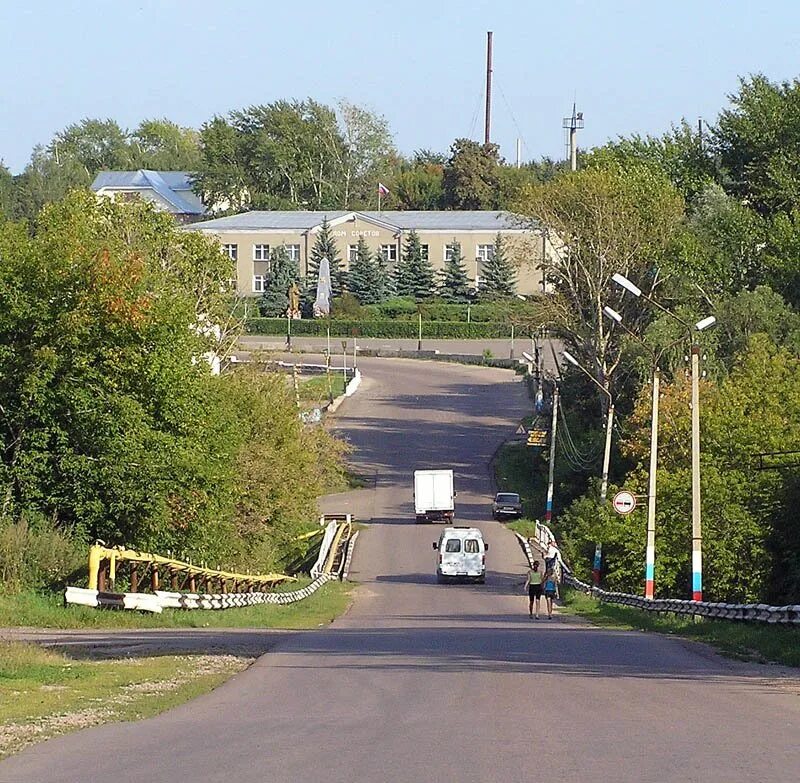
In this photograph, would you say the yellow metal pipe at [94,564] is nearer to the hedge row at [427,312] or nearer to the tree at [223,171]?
the hedge row at [427,312]

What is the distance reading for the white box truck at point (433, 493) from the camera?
67000 millimetres

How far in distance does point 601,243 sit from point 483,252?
2626 inches

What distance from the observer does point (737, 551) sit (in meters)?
42.4

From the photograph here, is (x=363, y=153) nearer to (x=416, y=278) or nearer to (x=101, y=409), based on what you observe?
(x=416, y=278)

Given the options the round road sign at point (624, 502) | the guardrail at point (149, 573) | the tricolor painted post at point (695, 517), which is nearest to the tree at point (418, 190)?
the round road sign at point (624, 502)

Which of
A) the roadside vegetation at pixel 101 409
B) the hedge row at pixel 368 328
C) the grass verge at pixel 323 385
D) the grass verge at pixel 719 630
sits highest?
the hedge row at pixel 368 328

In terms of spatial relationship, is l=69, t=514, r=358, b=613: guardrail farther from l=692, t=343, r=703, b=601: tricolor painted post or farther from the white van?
l=692, t=343, r=703, b=601: tricolor painted post

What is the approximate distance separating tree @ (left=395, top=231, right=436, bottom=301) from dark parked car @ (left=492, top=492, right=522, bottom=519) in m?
60.8

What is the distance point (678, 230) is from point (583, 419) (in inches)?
532

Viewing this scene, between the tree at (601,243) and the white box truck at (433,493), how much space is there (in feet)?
30.7

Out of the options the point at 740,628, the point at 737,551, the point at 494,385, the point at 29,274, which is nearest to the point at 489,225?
the point at 494,385

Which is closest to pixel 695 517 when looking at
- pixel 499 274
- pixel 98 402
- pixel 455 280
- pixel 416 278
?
pixel 98 402

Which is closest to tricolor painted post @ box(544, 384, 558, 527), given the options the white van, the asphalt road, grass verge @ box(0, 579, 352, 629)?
the white van

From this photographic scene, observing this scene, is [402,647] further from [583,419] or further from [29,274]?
[583,419]
